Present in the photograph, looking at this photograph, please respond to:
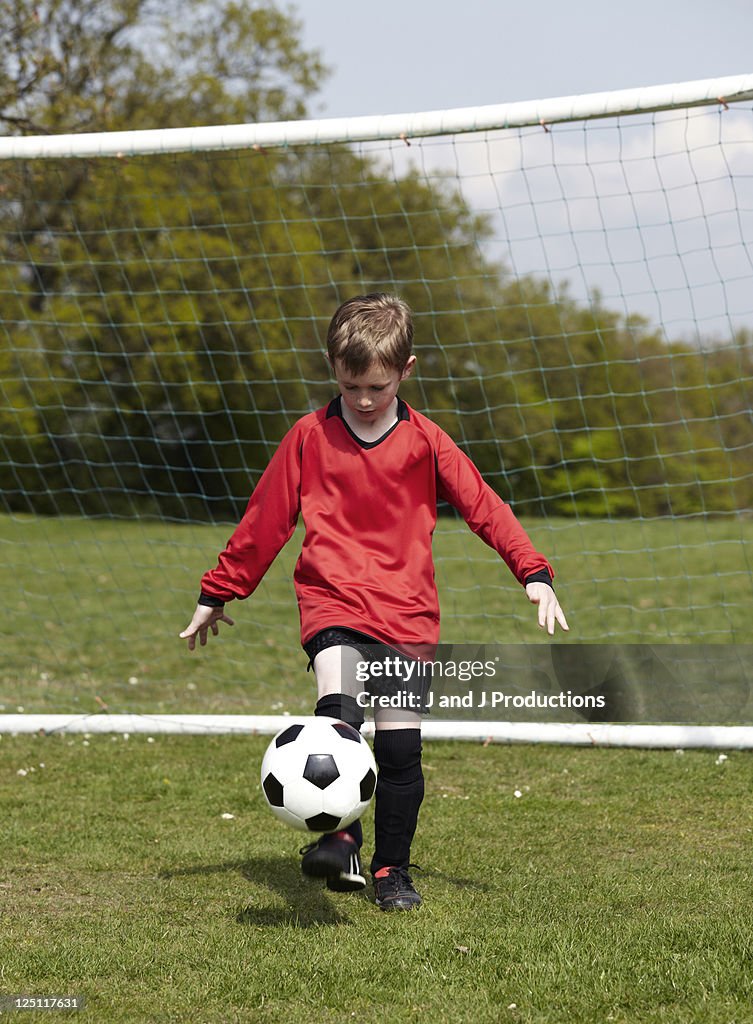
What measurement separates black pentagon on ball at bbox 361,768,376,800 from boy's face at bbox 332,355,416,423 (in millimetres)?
1050

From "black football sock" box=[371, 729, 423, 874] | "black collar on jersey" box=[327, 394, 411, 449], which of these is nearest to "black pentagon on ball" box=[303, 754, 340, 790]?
"black football sock" box=[371, 729, 423, 874]

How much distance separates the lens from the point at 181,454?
17.8 meters

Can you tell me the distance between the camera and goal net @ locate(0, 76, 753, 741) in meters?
6.29

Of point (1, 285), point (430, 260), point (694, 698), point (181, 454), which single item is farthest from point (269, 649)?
point (430, 260)

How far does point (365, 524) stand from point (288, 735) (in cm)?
66

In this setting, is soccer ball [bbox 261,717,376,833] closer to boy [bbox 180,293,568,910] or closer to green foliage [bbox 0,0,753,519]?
boy [bbox 180,293,568,910]

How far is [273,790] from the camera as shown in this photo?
3.39 metres

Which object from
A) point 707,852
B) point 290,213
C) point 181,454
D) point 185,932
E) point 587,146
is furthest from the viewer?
point 290,213

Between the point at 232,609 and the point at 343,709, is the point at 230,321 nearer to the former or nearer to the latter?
the point at 232,609

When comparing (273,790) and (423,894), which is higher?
(273,790)

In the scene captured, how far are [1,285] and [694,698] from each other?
49.6 ft

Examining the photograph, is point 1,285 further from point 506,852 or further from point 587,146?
point 506,852
